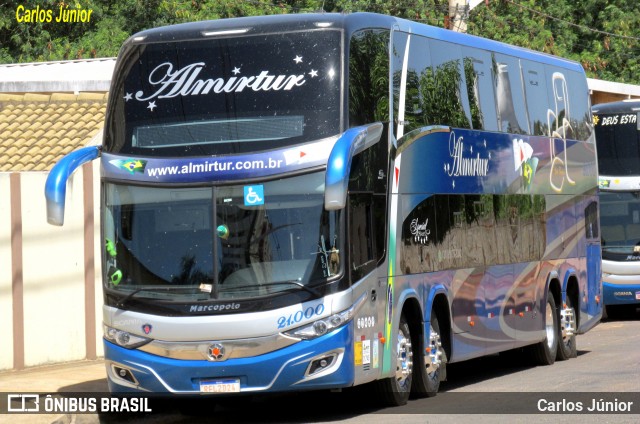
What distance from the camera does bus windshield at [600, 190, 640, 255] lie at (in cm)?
2669

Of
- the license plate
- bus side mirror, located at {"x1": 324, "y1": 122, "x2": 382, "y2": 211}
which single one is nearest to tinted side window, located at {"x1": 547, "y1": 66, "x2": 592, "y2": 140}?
bus side mirror, located at {"x1": 324, "y1": 122, "x2": 382, "y2": 211}

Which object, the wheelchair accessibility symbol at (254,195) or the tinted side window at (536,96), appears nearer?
the wheelchair accessibility symbol at (254,195)

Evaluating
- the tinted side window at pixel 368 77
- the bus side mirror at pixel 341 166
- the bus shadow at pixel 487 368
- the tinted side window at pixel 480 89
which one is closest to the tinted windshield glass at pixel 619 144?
the bus shadow at pixel 487 368

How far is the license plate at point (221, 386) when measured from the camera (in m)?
11.8

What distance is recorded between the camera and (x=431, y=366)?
14141mm

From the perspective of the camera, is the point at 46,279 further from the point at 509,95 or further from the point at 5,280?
the point at 509,95

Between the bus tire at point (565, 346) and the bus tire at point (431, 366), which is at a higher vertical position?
the bus tire at point (431, 366)

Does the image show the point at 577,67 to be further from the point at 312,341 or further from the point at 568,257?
the point at 312,341

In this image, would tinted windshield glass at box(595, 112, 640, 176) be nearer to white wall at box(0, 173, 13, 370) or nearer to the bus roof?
the bus roof

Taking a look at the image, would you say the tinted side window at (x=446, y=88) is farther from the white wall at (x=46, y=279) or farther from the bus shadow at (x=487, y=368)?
the white wall at (x=46, y=279)

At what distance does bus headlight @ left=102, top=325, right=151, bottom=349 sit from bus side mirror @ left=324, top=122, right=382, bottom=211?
7.83 feet

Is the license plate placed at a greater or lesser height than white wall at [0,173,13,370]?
lesser

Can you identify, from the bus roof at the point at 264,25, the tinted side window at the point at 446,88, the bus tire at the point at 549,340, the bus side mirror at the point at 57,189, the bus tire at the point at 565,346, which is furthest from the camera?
the bus tire at the point at 565,346

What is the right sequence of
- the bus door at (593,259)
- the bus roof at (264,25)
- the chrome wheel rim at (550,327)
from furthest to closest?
the bus door at (593,259) → the chrome wheel rim at (550,327) → the bus roof at (264,25)
